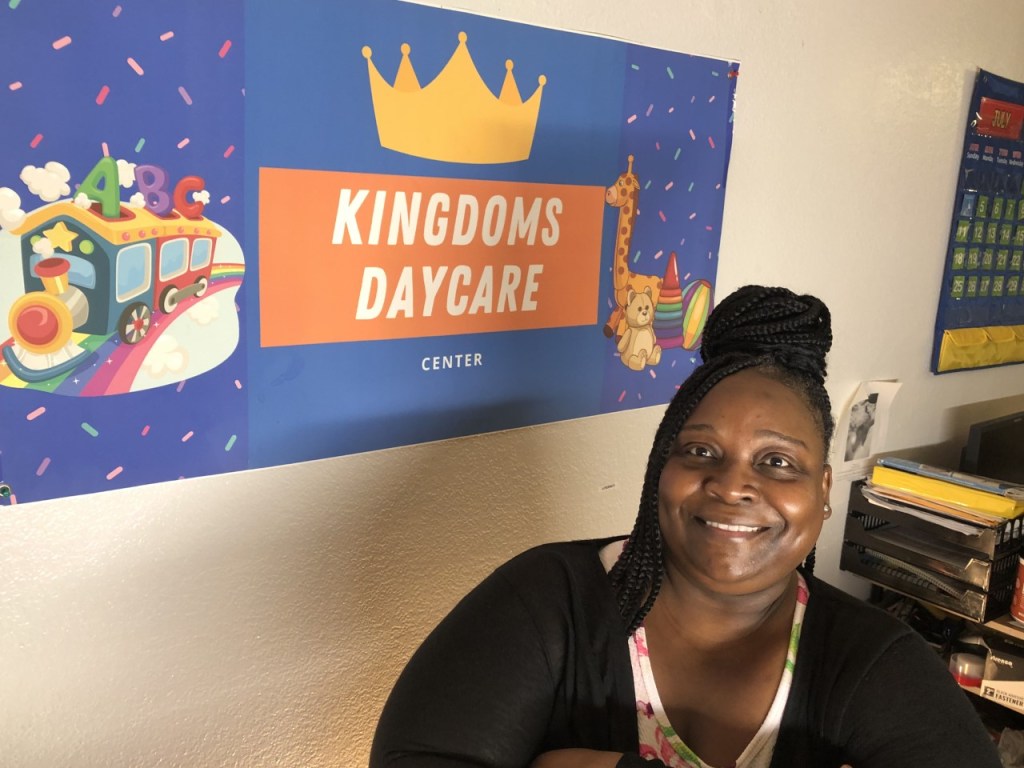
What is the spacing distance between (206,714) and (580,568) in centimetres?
56

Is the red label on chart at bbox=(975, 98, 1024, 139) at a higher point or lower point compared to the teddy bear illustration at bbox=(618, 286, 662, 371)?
higher

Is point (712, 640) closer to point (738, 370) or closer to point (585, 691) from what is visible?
point (585, 691)

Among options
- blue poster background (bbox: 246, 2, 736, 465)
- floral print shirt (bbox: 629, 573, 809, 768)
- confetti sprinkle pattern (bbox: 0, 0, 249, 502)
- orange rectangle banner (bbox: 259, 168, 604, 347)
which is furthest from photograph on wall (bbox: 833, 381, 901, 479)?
confetti sprinkle pattern (bbox: 0, 0, 249, 502)

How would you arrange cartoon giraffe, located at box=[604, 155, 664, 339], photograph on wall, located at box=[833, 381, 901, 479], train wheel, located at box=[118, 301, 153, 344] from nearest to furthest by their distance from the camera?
1. train wheel, located at box=[118, 301, 153, 344]
2. cartoon giraffe, located at box=[604, 155, 664, 339]
3. photograph on wall, located at box=[833, 381, 901, 479]

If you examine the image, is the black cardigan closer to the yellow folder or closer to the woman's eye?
the woman's eye

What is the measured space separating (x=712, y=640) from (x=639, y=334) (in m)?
0.65

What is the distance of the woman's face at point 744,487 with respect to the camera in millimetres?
979

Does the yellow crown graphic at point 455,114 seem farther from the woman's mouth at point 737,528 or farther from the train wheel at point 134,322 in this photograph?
the woman's mouth at point 737,528

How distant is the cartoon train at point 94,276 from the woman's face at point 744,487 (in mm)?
647

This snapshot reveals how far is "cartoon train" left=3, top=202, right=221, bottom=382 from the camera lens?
0.94m

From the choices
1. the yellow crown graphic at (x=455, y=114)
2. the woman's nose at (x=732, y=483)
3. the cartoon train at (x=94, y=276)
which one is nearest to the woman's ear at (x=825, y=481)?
the woman's nose at (x=732, y=483)

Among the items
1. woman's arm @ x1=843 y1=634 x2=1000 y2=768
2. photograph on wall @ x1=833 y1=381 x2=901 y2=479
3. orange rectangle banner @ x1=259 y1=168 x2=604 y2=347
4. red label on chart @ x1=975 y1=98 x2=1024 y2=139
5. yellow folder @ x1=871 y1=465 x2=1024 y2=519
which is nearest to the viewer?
woman's arm @ x1=843 y1=634 x2=1000 y2=768

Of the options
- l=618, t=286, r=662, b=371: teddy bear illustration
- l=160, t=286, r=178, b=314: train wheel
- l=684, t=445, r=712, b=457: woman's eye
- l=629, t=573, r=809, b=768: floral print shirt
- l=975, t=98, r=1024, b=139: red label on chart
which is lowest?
l=629, t=573, r=809, b=768: floral print shirt

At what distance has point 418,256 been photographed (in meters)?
1.24
